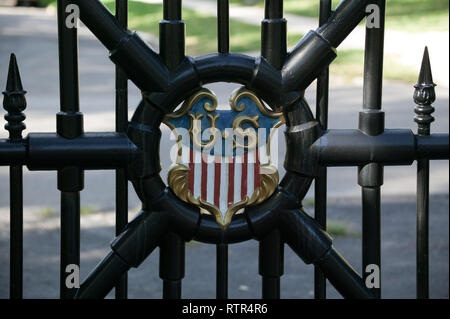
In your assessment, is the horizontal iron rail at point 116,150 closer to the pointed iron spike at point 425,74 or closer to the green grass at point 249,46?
the pointed iron spike at point 425,74

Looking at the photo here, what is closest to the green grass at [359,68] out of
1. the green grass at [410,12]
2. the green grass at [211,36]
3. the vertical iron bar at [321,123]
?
the green grass at [211,36]

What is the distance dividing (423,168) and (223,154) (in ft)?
1.82

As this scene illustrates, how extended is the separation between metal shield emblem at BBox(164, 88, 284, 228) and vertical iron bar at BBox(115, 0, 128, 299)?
14 centimetres

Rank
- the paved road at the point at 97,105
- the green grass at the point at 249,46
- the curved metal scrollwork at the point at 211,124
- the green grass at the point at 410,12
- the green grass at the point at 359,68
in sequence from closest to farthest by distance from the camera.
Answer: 1. the curved metal scrollwork at the point at 211,124
2. the paved road at the point at 97,105
3. the green grass at the point at 359,68
4. the green grass at the point at 249,46
5. the green grass at the point at 410,12

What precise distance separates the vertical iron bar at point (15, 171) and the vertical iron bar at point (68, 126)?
0.10 meters

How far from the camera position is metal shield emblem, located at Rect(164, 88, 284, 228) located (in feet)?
7.00

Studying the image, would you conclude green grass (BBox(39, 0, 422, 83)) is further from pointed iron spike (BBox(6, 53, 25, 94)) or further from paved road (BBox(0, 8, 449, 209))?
pointed iron spike (BBox(6, 53, 25, 94))

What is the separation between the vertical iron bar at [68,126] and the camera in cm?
212

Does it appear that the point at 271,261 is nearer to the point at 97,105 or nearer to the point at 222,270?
the point at 222,270

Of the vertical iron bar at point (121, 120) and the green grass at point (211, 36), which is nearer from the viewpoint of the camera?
the vertical iron bar at point (121, 120)

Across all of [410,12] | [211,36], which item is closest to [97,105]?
[211,36]

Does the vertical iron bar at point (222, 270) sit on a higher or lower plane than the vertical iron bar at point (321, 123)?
lower

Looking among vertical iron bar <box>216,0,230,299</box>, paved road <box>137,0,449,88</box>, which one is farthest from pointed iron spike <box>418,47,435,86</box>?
paved road <box>137,0,449,88</box>

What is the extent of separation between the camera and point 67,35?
212 cm
